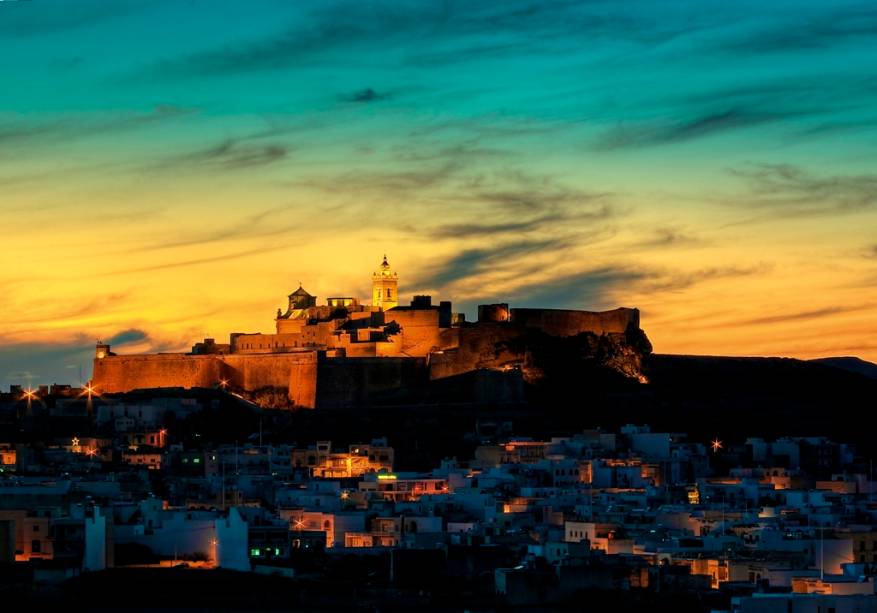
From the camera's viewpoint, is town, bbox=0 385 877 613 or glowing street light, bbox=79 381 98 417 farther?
glowing street light, bbox=79 381 98 417

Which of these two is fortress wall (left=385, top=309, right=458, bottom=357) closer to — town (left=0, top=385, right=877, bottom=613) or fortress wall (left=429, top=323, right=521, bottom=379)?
fortress wall (left=429, top=323, right=521, bottom=379)

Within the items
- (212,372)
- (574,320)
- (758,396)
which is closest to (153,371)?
(212,372)

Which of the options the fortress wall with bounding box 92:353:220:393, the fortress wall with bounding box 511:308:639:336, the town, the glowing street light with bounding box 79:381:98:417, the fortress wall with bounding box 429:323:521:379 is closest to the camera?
the town

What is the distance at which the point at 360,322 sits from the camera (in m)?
99.2

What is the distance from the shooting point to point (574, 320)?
9975 centimetres

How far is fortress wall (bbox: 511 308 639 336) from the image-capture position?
98500mm

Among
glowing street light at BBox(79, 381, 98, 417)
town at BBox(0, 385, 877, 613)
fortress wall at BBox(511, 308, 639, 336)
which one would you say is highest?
fortress wall at BBox(511, 308, 639, 336)

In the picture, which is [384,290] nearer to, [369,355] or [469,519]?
[369,355]

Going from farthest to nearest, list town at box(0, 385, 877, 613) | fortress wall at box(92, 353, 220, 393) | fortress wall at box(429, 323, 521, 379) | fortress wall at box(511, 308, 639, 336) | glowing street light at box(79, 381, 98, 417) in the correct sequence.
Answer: fortress wall at box(511, 308, 639, 336) → fortress wall at box(92, 353, 220, 393) → fortress wall at box(429, 323, 521, 379) → glowing street light at box(79, 381, 98, 417) → town at box(0, 385, 877, 613)

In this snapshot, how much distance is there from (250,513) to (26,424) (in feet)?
118

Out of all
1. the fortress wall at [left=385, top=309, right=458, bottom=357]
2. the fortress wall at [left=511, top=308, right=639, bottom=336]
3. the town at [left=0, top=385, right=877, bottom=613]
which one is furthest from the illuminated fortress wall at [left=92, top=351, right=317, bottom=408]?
the town at [left=0, top=385, right=877, bottom=613]

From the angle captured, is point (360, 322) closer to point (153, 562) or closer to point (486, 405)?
point (486, 405)

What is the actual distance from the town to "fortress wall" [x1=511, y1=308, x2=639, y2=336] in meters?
22.5

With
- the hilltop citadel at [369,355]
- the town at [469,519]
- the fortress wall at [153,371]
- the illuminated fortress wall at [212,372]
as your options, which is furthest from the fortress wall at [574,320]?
the town at [469,519]
